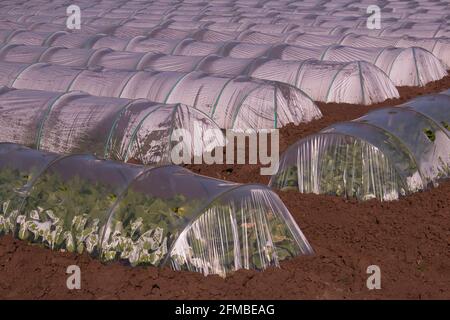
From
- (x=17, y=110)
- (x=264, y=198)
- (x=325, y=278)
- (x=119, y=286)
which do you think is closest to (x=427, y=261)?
(x=325, y=278)

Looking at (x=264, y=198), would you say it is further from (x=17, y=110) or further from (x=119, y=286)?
(x=17, y=110)

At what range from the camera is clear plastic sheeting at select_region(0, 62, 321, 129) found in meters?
14.7

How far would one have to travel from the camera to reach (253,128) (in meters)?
14.6

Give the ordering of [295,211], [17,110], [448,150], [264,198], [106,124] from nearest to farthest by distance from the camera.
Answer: [264,198] < [295,211] < [448,150] < [106,124] < [17,110]

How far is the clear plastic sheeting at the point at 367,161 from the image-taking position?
36.0 ft

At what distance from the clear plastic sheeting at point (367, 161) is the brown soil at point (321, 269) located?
51cm

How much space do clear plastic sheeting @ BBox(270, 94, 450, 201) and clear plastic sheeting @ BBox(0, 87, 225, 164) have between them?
240 centimetres

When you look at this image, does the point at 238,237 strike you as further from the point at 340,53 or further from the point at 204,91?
the point at 340,53

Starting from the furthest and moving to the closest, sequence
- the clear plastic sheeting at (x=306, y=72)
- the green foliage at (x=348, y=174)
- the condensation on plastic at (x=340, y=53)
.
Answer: the condensation on plastic at (x=340, y=53) < the clear plastic sheeting at (x=306, y=72) < the green foliage at (x=348, y=174)

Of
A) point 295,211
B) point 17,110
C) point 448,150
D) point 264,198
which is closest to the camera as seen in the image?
point 264,198

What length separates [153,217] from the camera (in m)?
8.41

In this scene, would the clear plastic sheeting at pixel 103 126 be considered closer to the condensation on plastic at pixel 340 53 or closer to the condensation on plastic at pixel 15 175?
the condensation on plastic at pixel 15 175

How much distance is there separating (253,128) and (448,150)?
13.7 ft

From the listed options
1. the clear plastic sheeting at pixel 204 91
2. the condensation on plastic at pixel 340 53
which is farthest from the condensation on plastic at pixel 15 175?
the condensation on plastic at pixel 340 53
